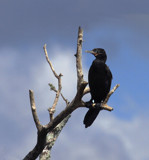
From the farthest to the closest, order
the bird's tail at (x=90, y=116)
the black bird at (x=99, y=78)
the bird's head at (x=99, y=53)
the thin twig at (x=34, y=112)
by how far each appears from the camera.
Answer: the bird's head at (x=99, y=53), the black bird at (x=99, y=78), the bird's tail at (x=90, y=116), the thin twig at (x=34, y=112)

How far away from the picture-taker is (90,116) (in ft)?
29.9

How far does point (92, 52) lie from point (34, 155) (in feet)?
13.0

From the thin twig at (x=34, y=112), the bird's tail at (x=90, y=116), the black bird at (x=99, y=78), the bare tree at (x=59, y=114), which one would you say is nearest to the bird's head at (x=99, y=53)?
the black bird at (x=99, y=78)

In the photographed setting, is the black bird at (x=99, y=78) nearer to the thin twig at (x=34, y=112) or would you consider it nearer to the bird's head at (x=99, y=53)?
the bird's head at (x=99, y=53)

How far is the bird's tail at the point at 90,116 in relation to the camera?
29.7 feet

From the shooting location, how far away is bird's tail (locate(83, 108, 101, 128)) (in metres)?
9.05

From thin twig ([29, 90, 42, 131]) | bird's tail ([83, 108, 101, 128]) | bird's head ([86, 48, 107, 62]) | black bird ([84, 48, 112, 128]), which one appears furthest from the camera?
bird's head ([86, 48, 107, 62])


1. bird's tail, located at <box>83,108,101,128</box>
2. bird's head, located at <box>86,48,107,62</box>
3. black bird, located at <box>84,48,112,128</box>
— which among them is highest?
bird's head, located at <box>86,48,107,62</box>

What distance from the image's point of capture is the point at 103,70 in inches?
393

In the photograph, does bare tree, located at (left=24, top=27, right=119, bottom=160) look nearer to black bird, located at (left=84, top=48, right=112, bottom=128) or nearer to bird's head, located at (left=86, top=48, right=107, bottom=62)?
black bird, located at (left=84, top=48, right=112, bottom=128)

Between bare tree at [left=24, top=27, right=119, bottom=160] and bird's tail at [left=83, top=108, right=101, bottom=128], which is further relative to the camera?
bird's tail at [left=83, top=108, right=101, bottom=128]

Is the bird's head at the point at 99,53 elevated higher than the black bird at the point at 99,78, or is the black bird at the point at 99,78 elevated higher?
the bird's head at the point at 99,53

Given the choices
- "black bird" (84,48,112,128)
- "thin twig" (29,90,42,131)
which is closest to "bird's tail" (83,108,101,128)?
"black bird" (84,48,112,128)

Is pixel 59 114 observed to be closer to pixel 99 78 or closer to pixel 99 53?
pixel 99 78
